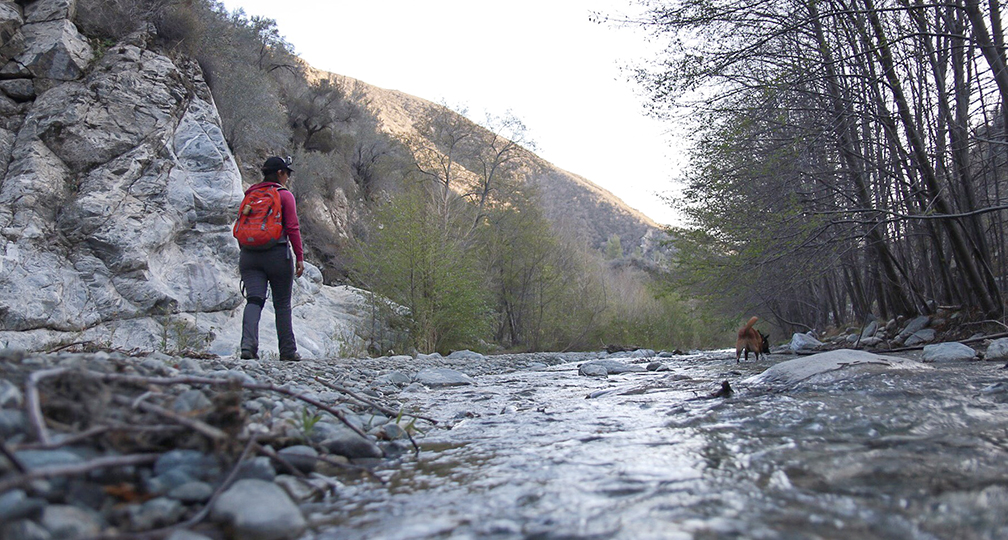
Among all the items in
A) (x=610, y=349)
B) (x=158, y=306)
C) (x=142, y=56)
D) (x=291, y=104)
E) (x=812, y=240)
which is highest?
(x=291, y=104)

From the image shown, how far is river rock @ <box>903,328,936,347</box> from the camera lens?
835 centimetres

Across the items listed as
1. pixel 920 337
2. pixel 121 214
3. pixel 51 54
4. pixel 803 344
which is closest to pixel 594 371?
pixel 920 337

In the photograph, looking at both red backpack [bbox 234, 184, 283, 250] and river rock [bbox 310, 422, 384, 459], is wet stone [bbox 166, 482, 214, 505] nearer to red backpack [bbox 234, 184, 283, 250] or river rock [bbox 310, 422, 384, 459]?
river rock [bbox 310, 422, 384, 459]

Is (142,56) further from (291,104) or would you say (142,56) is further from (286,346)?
(291,104)

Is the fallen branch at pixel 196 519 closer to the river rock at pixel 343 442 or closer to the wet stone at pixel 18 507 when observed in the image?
the wet stone at pixel 18 507

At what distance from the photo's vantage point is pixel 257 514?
4.98 feet

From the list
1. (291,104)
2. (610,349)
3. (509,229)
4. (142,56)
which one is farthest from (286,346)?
(291,104)

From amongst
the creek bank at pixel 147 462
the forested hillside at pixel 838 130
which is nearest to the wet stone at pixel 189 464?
the creek bank at pixel 147 462

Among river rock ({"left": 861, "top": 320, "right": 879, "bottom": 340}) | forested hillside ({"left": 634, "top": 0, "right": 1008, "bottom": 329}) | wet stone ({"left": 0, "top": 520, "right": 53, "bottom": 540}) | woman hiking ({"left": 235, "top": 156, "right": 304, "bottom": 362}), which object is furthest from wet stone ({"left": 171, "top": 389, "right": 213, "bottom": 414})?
river rock ({"left": 861, "top": 320, "right": 879, "bottom": 340})

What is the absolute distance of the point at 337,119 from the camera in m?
27.6

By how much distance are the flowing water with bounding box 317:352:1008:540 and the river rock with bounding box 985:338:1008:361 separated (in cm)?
238

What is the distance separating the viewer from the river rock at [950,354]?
19.4ft

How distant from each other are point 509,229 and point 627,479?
76.2 ft

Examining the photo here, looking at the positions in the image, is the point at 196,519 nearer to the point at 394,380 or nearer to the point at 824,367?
the point at 824,367
